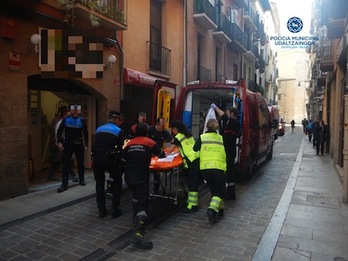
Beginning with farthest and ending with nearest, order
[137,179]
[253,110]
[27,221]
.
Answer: [253,110], [27,221], [137,179]

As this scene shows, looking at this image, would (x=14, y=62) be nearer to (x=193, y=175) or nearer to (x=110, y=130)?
(x=110, y=130)

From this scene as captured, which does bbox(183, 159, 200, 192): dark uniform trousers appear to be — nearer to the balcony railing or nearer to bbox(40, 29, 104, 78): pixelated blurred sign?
bbox(40, 29, 104, 78): pixelated blurred sign

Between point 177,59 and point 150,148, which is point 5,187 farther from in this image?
point 177,59

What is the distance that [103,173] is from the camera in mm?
5488

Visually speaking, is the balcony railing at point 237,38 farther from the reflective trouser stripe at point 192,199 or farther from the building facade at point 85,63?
the reflective trouser stripe at point 192,199

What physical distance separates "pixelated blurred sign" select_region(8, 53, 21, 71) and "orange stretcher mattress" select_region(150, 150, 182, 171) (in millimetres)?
3139

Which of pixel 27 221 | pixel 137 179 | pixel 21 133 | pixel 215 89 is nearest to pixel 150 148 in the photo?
pixel 137 179

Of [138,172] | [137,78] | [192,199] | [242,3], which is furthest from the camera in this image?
[242,3]

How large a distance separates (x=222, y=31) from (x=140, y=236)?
1587 centimetres

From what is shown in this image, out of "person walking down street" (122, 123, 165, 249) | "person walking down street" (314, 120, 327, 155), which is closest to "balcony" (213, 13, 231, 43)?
"person walking down street" (314, 120, 327, 155)

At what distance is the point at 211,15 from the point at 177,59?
13.6 ft

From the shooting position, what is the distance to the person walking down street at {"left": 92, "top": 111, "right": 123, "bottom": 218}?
5.26 m

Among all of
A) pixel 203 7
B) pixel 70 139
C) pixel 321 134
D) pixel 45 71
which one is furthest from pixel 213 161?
pixel 203 7

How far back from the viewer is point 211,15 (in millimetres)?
16688
